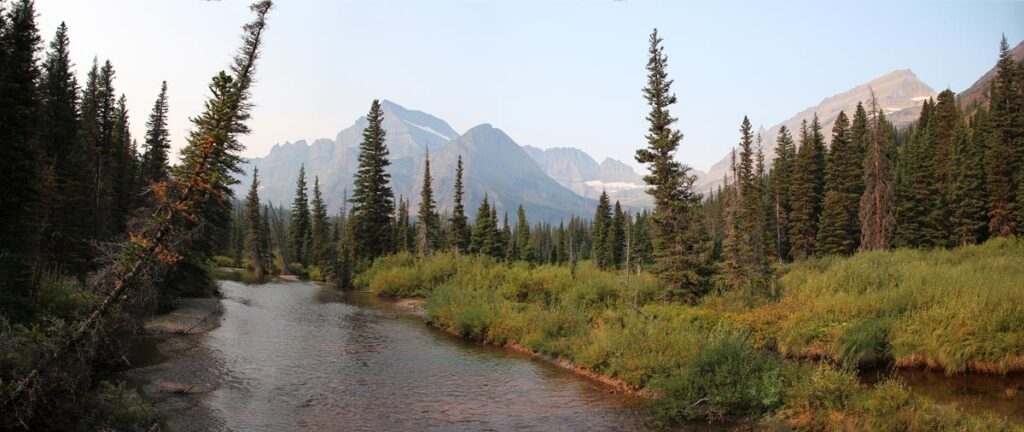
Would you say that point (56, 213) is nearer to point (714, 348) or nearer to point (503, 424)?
point (503, 424)

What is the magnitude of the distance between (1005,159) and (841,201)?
13.3m

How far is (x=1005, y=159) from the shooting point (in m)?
45.6

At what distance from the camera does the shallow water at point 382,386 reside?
45.0 ft

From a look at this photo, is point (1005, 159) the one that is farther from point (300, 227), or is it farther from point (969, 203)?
point (300, 227)

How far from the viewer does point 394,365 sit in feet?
65.0

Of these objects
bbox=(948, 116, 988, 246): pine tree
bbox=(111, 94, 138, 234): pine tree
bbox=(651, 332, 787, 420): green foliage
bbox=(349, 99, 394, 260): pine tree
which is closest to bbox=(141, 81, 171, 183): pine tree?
bbox=(111, 94, 138, 234): pine tree

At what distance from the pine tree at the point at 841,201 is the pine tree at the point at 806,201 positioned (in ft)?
6.81

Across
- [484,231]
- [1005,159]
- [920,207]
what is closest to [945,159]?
[920,207]

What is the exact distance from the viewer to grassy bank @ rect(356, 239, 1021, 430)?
40.5 ft

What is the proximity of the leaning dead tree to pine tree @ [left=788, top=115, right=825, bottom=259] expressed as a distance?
60744 millimetres

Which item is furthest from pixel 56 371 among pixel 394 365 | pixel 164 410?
pixel 394 365

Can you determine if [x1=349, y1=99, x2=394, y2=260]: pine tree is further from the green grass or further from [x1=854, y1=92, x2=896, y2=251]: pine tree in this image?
[x1=854, y1=92, x2=896, y2=251]: pine tree

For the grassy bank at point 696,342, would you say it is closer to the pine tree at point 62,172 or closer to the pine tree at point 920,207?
the pine tree at point 920,207

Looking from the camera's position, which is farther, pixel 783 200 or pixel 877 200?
pixel 783 200
